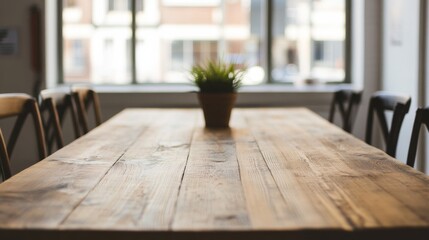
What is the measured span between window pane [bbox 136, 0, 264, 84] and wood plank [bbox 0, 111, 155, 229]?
3.30 m

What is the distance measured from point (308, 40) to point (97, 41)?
186cm

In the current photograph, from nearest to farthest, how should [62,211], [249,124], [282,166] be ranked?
A: 1. [62,211]
2. [282,166]
3. [249,124]

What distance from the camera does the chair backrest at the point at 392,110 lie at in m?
2.75

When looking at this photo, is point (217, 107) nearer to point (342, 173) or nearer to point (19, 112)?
point (19, 112)

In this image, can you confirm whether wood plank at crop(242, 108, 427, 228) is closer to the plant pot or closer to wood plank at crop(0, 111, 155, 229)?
the plant pot

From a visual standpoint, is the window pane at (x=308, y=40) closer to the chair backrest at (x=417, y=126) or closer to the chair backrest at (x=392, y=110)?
the chair backrest at (x=392, y=110)

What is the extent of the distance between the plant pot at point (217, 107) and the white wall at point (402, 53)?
1.96 metres

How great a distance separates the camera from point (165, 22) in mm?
5863

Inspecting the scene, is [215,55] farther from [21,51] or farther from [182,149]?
[182,149]

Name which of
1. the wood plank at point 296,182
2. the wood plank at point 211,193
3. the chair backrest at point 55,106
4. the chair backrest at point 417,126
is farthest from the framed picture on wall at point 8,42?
the chair backrest at point 417,126

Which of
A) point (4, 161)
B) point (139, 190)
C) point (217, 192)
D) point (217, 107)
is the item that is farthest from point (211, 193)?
point (217, 107)

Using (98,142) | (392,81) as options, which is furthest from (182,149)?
(392,81)

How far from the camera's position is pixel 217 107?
3.04 metres

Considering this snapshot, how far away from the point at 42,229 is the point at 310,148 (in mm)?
1290
